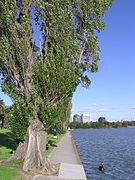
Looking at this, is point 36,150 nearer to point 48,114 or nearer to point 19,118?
point 48,114

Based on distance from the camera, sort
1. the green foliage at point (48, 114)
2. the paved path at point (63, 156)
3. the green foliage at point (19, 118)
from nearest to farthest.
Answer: the green foliage at point (48, 114), the green foliage at point (19, 118), the paved path at point (63, 156)

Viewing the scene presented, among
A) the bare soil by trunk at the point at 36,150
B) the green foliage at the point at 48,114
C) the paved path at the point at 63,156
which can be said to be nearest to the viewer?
the bare soil by trunk at the point at 36,150

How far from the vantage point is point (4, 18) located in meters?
30.1

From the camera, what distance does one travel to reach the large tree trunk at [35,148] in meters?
28.3

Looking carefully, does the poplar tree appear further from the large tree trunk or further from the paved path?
the paved path

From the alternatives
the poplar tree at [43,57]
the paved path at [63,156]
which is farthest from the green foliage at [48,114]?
the paved path at [63,156]

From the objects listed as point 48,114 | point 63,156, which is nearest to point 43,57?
point 48,114

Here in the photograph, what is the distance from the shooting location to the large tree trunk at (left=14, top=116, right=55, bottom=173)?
28297 mm

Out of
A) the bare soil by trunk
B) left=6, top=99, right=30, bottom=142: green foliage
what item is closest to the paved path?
left=6, top=99, right=30, bottom=142: green foliage

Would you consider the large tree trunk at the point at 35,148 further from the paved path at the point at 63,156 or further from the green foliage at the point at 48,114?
the paved path at the point at 63,156

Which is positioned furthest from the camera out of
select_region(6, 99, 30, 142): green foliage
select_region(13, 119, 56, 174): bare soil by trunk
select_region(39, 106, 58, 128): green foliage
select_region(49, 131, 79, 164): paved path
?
select_region(49, 131, 79, 164): paved path

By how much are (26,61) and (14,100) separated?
3033 millimetres

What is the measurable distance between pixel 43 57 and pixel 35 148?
6828mm

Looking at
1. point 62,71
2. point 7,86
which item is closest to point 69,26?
point 62,71
